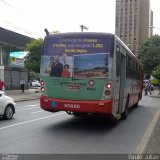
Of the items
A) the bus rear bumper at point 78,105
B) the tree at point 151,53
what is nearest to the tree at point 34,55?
the bus rear bumper at point 78,105

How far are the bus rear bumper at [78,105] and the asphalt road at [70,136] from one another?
2.34 feet

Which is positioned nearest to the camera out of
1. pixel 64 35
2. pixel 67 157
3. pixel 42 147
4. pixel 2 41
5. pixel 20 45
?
pixel 67 157

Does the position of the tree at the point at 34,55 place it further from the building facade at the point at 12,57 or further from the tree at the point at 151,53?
the tree at the point at 151,53

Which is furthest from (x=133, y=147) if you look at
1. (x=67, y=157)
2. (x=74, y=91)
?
(x=74, y=91)

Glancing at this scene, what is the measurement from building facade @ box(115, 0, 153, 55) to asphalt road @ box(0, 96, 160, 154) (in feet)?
176

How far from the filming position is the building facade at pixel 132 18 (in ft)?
220

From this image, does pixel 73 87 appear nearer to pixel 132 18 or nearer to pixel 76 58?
pixel 76 58

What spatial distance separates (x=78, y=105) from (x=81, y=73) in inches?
41.3

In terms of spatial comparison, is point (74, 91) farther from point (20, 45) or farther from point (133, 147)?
point (20, 45)

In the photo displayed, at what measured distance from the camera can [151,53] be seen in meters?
65.2

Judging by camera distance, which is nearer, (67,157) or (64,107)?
(67,157)

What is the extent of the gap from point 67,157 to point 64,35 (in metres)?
5.59

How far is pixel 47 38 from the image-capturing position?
12.7 metres

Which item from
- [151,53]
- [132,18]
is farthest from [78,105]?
[132,18]
